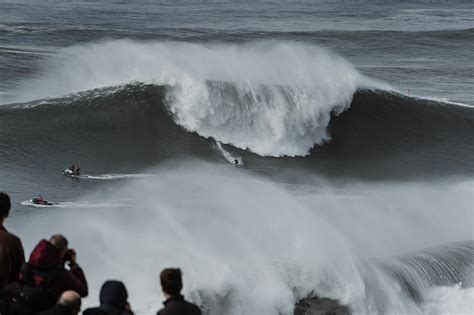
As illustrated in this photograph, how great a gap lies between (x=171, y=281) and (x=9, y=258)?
1.60m

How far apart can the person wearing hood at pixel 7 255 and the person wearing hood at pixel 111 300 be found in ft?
3.72

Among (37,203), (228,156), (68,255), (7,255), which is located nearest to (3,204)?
(7,255)

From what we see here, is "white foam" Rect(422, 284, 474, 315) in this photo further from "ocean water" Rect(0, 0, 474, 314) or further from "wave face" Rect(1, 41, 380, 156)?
"wave face" Rect(1, 41, 380, 156)

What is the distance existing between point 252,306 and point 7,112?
53.9 feet

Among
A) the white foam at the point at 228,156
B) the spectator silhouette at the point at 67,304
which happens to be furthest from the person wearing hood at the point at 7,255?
the white foam at the point at 228,156

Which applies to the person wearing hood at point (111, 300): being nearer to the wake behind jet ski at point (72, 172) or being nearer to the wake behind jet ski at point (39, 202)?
the wake behind jet ski at point (39, 202)

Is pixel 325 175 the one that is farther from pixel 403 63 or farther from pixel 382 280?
pixel 403 63

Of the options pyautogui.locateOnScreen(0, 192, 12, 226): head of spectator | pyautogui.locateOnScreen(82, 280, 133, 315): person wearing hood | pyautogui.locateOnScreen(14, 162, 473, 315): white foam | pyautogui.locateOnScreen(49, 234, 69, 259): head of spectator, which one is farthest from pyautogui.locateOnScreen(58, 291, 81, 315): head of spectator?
pyautogui.locateOnScreen(14, 162, 473, 315): white foam

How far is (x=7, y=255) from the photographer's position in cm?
574

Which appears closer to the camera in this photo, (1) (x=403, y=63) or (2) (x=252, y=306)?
(2) (x=252, y=306)

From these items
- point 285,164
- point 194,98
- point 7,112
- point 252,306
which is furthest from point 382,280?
point 7,112

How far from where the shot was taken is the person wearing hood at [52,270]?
5.11 meters

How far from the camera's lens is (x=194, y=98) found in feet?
80.0

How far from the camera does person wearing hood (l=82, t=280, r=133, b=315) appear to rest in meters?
4.91
